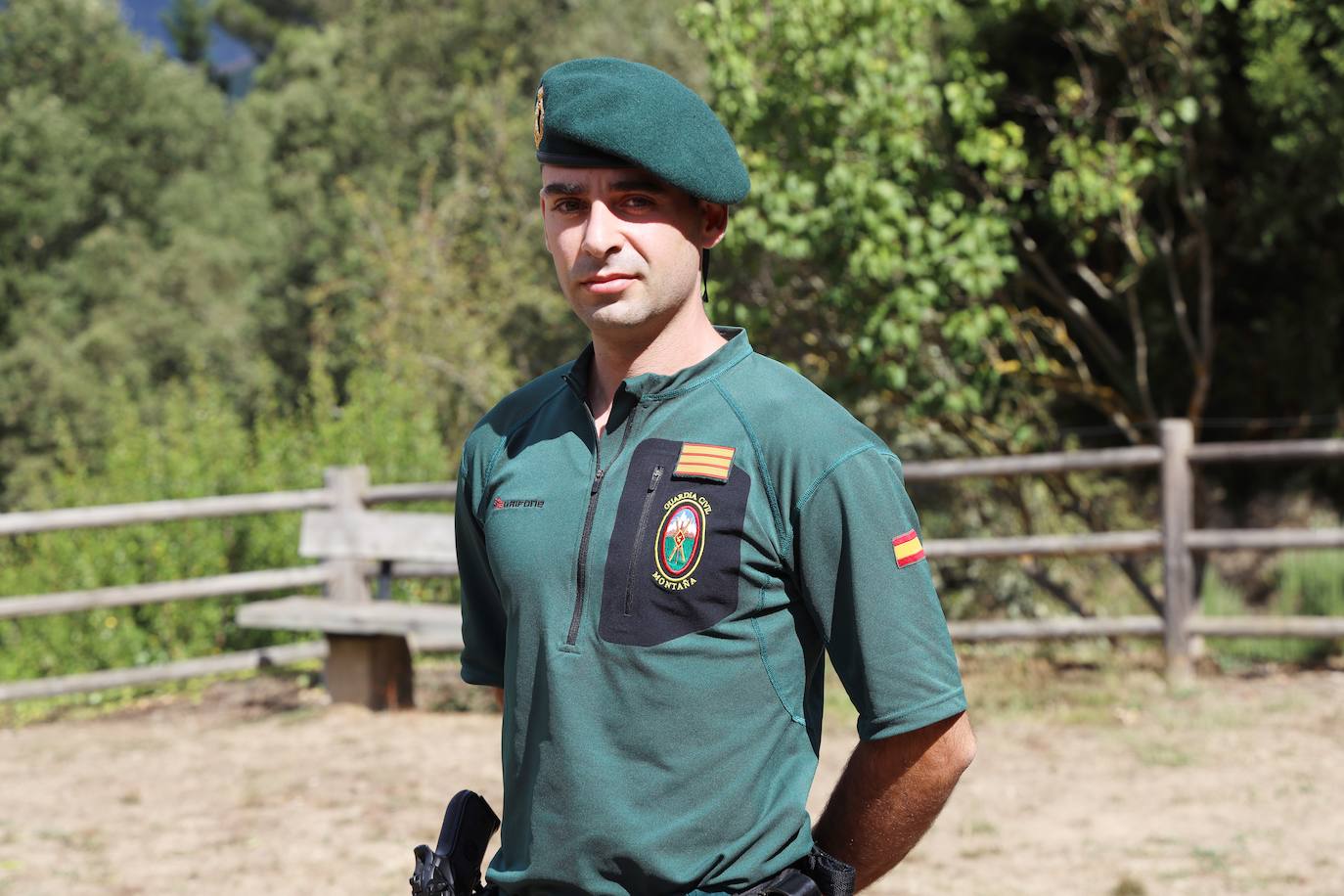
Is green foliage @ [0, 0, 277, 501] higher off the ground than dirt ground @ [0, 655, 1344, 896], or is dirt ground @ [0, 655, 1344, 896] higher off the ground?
green foliage @ [0, 0, 277, 501]

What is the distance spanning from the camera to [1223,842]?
16.9 ft

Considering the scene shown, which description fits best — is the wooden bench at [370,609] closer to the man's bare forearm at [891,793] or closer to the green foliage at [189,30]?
the man's bare forearm at [891,793]

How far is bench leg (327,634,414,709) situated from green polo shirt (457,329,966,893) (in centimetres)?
604

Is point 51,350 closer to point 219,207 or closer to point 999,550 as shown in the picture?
point 219,207

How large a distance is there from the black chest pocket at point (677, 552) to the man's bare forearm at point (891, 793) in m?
0.30

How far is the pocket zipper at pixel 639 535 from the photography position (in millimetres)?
1706

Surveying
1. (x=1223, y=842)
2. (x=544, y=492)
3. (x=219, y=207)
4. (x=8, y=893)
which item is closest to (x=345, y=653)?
(x=8, y=893)

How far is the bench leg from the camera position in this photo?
7.63m

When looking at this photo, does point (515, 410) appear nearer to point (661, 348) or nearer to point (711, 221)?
point (661, 348)

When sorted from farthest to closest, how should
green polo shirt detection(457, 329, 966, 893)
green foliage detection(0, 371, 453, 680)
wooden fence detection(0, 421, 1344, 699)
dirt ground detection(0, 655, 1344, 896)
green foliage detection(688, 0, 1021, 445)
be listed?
green foliage detection(0, 371, 453, 680)
green foliage detection(688, 0, 1021, 445)
wooden fence detection(0, 421, 1344, 699)
dirt ground detection(0, 655, 1344, 896)
green polo shirt detection(457, 329, 966, 893)

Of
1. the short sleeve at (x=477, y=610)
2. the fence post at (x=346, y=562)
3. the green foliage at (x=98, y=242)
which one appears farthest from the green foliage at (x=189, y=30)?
the short sleeve at (x=477, y=610)

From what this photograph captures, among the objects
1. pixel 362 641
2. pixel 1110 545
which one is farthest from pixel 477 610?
pixel 1110 545

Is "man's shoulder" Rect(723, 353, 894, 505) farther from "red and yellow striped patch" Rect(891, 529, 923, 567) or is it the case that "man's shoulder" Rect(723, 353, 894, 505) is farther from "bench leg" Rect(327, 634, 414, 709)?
"bench leg" Rect(327, 634, 414, 709)

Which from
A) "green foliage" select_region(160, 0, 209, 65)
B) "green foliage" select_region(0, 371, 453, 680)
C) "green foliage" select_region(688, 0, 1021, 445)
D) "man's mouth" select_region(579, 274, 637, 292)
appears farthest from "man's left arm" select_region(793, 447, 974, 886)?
"green foliage" select_region(160, 0, 209, 65)
